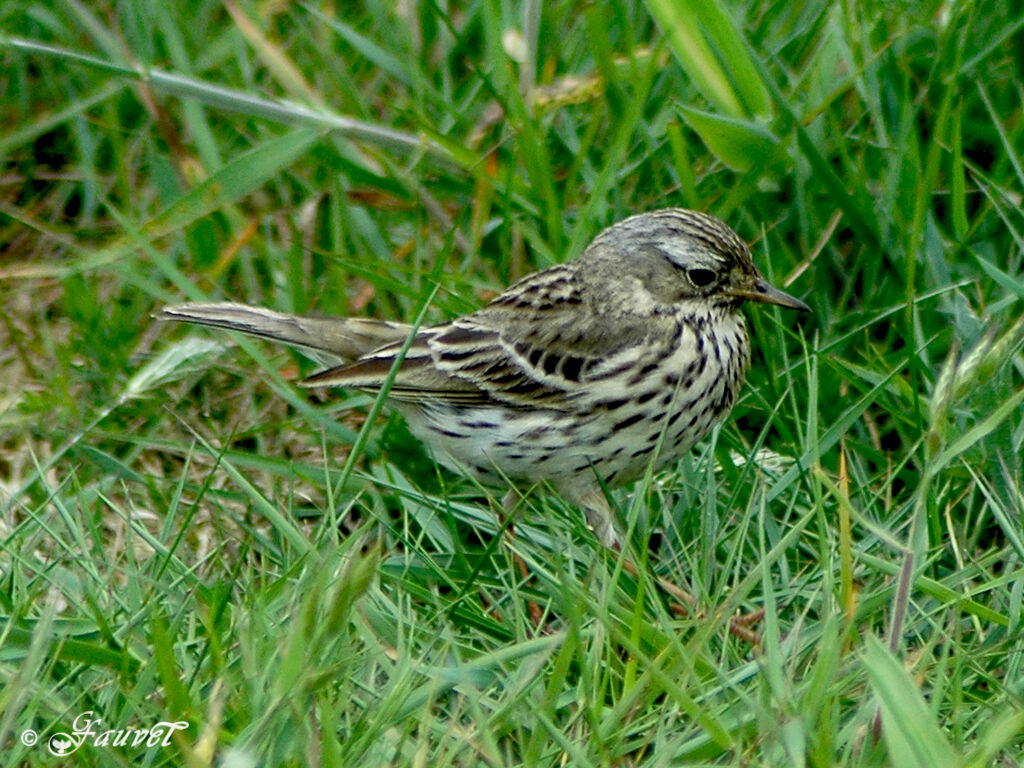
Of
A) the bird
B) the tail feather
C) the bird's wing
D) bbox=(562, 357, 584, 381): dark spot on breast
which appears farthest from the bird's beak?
the tail feather

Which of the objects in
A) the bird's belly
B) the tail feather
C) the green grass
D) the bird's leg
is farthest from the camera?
the tail feather

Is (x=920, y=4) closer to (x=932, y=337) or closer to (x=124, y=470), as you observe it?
(x=932, y=337)

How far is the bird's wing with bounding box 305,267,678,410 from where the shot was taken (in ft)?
17.1

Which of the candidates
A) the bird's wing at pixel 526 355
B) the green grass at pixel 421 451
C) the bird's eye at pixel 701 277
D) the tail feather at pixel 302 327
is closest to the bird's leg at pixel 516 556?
the green grass at pixel 421 451

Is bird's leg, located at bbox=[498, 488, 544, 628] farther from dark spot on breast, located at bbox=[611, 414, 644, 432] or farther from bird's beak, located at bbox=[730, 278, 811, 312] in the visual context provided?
bird's beak, located at bbox=[730, 278, 811, 312]

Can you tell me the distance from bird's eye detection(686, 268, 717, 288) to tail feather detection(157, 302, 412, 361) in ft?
3.32

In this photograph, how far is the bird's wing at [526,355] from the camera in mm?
5199

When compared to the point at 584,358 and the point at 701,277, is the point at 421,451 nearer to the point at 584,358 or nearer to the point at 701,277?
the point at 584,358

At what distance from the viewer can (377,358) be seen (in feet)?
17.6

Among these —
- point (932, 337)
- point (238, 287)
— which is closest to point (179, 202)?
point (238, 287)

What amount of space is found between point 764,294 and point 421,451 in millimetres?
1346

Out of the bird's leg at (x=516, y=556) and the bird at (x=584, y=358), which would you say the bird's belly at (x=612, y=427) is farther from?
the bird's leg at (x=516, y=556)

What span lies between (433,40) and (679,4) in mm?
1452

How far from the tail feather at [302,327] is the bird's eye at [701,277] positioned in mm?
1011
